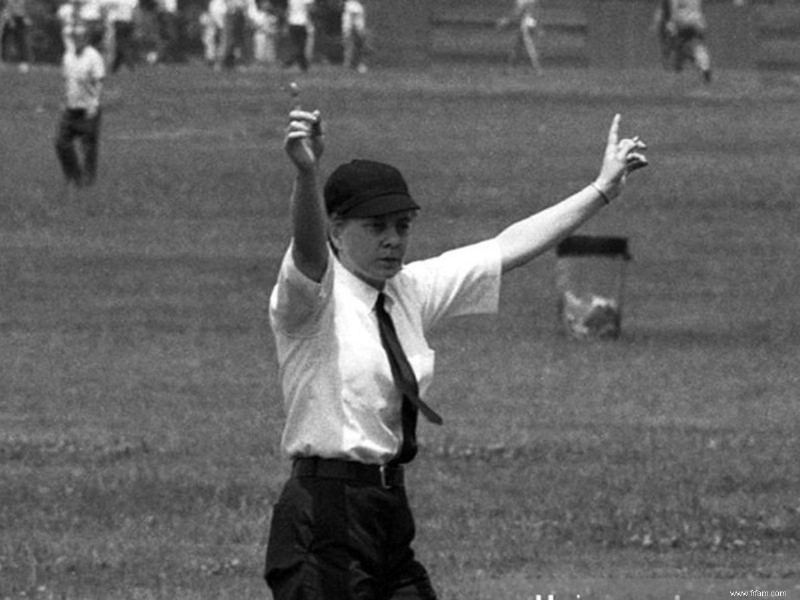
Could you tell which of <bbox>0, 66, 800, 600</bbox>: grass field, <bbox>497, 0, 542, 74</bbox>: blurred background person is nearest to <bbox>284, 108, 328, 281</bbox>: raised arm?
<bbox>0, 66, 800, 600</bbox>: grass field

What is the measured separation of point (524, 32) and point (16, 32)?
986 cm

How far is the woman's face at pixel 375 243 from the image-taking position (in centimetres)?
753

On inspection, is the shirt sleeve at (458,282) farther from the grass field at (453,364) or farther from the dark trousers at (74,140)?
the dark trousers at (74,140)

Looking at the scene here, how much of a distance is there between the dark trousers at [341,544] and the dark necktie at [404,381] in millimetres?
129

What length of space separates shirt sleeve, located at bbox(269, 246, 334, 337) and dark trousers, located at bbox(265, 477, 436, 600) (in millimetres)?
407

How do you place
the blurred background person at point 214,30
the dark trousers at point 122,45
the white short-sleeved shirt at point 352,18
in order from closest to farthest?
the dark trousers at point 122,45, the white short-sleeved shirt at point 352,18, the blurred background person at point 214,30

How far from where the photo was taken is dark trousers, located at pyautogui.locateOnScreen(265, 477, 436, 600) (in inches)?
293

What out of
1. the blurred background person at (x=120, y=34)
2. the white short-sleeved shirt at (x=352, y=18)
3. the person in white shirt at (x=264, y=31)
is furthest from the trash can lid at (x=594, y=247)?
the person in white shirt at (x=264, y=31)

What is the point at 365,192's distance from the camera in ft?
24.8

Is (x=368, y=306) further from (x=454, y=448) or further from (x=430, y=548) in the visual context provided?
(x=454, y=448)

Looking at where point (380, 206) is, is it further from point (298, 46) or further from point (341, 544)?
point (298, 46)

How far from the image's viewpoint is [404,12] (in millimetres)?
57844

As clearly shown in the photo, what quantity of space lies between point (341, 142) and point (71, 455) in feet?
71.4

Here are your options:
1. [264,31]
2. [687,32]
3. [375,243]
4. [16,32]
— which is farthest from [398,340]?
[264,31]
